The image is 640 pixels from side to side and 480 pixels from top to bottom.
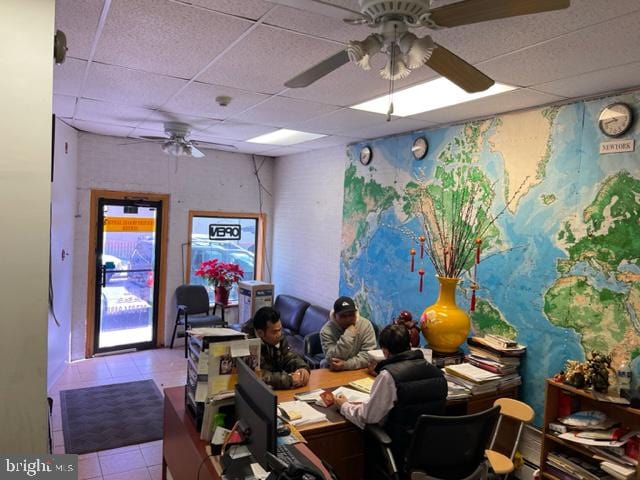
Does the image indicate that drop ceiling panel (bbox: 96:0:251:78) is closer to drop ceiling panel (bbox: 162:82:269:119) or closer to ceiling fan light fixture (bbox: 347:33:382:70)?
drop ceiling panel (bbox: 162:82:269:119)

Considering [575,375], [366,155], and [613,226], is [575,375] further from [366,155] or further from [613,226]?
[366,155]

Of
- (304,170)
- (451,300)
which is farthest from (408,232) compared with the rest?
(304,170)

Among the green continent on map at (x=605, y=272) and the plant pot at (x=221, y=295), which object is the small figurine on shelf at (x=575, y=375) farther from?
the plant pot at (x=221, y=295)

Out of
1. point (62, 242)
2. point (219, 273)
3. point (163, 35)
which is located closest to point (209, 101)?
point (163, 35)

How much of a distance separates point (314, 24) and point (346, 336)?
A: 2.44 metres

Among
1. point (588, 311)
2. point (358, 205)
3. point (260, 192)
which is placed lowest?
point (588, 311)

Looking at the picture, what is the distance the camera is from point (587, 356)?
303cm

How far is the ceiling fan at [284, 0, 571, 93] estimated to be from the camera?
58.6 inches

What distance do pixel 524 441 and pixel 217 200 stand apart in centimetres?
509

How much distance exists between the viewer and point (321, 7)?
1.86m

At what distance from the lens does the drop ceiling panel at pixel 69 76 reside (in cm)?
288

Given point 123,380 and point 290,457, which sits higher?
point 290,457

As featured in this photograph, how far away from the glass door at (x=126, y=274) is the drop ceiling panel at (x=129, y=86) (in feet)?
8.74

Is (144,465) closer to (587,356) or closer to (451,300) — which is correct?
(451,300)
